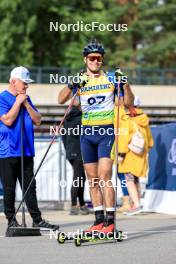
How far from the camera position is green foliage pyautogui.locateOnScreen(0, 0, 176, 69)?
50969mm

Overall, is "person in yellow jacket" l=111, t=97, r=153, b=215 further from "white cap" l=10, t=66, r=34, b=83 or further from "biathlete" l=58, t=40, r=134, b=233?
"biathlete" l=58, t=40, r=134, b=233

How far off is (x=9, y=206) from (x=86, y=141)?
151 cm

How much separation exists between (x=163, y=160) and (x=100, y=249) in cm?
667

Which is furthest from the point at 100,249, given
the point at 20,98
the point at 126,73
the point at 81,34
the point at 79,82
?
the point at 81,34

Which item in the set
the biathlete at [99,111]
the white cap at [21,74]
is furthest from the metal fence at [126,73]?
the biathlete at [99,111]

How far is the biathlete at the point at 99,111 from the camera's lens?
974cm

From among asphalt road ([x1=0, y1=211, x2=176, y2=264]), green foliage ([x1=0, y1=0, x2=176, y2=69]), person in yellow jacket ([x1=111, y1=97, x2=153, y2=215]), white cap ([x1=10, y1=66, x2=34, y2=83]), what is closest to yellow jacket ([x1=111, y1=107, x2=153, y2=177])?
person in yellow jacket ([x1=111, y1=97, x2=153, y2=215])

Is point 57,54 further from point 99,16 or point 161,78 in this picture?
point 161,78

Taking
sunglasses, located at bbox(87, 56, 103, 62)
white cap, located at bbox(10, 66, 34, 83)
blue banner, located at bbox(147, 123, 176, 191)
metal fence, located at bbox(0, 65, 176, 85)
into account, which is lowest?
blue banner, located at bbox(147, 123, 176, 191)

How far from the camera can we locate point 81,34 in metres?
52.8

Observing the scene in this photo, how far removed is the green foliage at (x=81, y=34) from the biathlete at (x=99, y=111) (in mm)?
40612

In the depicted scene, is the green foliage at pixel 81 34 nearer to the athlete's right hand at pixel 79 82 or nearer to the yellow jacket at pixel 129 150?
the yellow jacket at pixel 129 150

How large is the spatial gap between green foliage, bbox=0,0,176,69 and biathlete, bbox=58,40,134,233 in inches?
1599

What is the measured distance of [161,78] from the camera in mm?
38844
